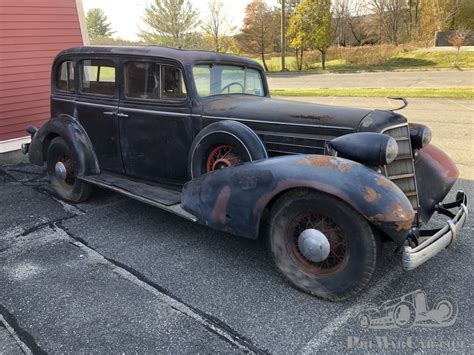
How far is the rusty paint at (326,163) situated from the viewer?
8.48 ft

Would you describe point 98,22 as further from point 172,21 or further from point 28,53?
point 28,53

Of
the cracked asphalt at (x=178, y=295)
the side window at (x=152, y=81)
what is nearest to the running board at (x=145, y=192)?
the cracked asphalt at (x=178, y=295)

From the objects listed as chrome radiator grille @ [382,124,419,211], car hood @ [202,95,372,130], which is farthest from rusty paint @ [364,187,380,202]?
car hood @ [202,95,372,130]

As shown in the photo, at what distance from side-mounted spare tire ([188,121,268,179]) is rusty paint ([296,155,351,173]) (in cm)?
57

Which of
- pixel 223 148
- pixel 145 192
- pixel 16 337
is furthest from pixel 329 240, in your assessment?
pixel 16 337

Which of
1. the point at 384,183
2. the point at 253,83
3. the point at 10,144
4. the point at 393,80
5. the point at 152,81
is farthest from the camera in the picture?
the point at 393,80

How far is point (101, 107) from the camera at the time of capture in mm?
4297

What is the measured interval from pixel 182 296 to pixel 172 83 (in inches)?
82.9

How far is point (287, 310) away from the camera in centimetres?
265

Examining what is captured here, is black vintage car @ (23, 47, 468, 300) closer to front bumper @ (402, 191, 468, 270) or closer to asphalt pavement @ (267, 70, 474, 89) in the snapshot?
front bumper @ (402, 191, 468, 270)

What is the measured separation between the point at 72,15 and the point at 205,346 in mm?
→ 7204

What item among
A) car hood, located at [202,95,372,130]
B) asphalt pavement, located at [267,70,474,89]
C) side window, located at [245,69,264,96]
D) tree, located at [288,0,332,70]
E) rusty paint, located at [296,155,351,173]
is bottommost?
asphalt pavement, located at [267,70,474,89]

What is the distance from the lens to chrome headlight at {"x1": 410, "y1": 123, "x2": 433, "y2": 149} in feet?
10.7

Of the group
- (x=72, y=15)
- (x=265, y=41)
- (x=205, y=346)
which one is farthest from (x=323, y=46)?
(x=205, y=346)
